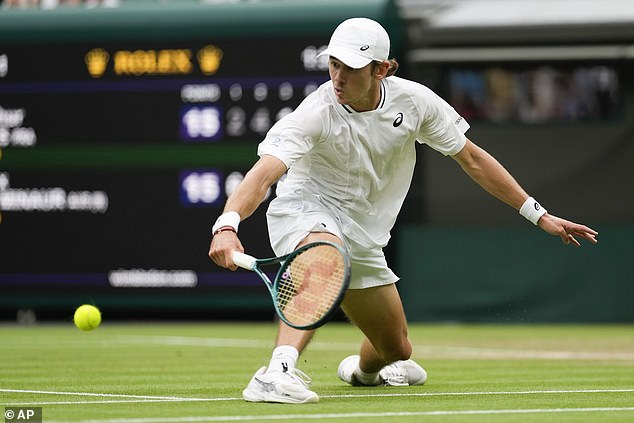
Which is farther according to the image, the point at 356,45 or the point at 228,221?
the point at 356,45

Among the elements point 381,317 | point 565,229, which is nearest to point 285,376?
point 381,317

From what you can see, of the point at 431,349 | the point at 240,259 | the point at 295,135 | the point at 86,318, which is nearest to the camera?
the point at 240,259

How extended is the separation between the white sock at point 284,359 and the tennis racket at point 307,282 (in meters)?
0.32

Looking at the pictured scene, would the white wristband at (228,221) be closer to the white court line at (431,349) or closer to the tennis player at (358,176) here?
the tennis player at (358,176)

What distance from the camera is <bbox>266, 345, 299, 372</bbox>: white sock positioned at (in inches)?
247

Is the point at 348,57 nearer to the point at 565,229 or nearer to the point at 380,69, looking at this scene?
the point at 380,69

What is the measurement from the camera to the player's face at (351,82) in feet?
21.5

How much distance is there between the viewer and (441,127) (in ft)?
23.2

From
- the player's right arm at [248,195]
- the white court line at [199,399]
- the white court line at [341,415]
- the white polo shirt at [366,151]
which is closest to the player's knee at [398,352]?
the white court line at [199,399]

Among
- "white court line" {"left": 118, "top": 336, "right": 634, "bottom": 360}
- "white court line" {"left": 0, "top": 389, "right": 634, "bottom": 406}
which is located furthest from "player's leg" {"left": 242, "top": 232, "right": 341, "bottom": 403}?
"white court line" {"left": 118, "top": 336, "right": 634, "bottom": 360}

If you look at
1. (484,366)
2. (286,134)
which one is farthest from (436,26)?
(286,134)

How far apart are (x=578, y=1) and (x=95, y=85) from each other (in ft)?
18.9

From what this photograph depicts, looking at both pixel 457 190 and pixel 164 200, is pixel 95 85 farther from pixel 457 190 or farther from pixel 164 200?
pixel 457 190

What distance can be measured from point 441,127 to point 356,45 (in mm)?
811
